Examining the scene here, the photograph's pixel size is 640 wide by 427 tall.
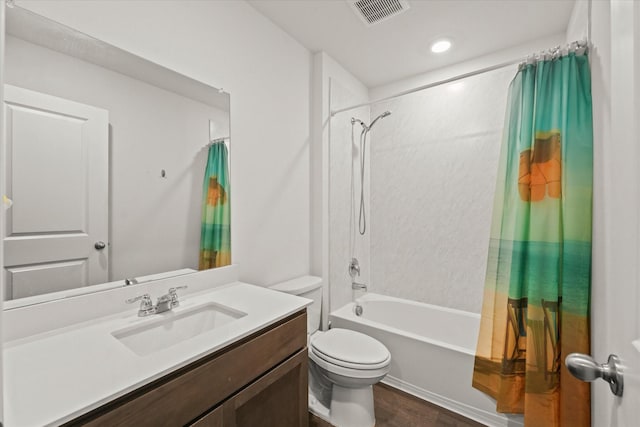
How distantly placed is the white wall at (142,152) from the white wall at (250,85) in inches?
6.4

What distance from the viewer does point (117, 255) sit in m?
1.21

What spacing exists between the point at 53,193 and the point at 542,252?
2.16 meters

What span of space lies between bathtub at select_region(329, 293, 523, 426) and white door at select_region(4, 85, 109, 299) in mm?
1711

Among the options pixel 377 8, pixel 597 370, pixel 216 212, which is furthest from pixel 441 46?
pixel 597 370

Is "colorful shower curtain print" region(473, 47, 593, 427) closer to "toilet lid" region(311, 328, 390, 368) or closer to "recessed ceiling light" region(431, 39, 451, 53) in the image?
"toilet lid" region(311, 328, 390, 368)

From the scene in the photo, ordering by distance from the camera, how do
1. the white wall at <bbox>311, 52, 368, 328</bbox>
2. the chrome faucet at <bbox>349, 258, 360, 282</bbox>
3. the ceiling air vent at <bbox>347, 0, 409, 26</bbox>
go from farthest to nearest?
the chrome faucet at <bbox>349, 258, 360, 282</bbox> < the white wall at <bbox>311, 52, 368, 328</bbox> < the ceiling air vent at <bbox>347, 0, 409, 26</bbox>

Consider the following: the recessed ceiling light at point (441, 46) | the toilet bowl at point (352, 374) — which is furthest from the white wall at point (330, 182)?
the recessed ceiling light at point (441, 46)

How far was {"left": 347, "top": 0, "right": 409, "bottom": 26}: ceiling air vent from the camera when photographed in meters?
1.71

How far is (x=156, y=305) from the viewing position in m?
1.19

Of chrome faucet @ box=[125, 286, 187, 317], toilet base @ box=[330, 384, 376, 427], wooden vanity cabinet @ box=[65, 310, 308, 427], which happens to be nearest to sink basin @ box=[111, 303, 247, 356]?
chrome faucet @ box=[125, 286, 187, 317]

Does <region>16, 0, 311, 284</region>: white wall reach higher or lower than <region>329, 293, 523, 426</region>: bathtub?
higher

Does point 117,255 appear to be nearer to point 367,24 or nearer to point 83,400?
point 83,400

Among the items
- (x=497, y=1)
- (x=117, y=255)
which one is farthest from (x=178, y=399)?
(x=497, y=1)

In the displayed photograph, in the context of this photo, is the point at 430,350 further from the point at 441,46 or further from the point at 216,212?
the point at 441,46
